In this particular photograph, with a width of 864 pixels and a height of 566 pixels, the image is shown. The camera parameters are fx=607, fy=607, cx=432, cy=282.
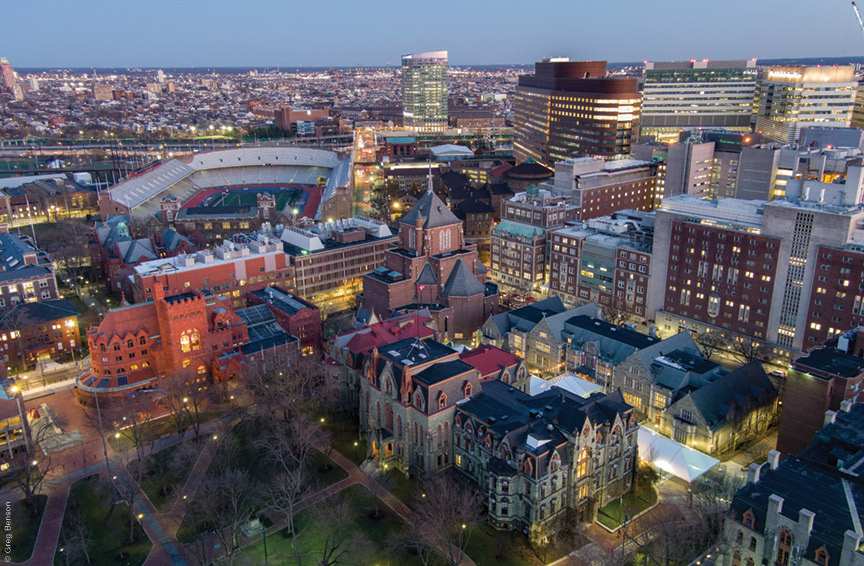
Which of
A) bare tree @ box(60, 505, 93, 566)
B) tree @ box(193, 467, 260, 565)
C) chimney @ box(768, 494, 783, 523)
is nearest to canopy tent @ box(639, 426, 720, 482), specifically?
chimney @ box(768, 494, 783, 523)

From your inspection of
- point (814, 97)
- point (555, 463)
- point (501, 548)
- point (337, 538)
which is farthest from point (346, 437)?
point (814, 97)

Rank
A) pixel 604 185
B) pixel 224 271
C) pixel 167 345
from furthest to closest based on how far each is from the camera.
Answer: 1. pixel 604 185
2. pixel 224 271
3. pixel 167 345

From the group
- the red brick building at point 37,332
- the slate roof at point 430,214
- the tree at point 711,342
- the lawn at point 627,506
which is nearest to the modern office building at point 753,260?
the tree at point 711,342

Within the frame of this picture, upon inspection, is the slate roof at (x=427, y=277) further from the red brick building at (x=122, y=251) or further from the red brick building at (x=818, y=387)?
the red brick building at (x=818, y=387)

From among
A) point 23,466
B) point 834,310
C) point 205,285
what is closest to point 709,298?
point 834,310

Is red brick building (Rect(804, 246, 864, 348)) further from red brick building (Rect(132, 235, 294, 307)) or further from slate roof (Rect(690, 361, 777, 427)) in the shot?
red brick building (Rect(132, 235, 294, 307))

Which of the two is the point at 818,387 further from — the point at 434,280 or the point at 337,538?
the point at 434,280
